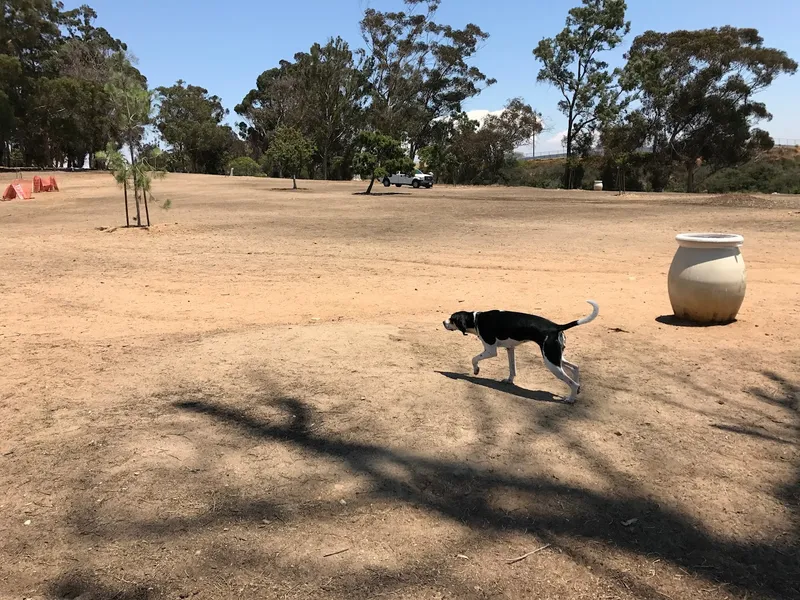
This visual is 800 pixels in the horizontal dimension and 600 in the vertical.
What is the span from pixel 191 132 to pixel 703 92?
45.7m

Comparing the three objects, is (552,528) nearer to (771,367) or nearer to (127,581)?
(127,581)

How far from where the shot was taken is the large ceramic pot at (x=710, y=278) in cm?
729

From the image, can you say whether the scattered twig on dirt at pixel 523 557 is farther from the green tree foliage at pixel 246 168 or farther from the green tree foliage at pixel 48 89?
the green tree foliage at pixel 246 168

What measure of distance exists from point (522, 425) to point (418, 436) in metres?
0.76

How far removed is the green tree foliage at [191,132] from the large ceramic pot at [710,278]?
60.6m

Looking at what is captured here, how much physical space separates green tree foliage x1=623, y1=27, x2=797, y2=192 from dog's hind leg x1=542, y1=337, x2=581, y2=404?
159 feet

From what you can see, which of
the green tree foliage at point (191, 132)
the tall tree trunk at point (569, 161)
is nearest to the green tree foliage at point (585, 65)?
the tall tree trunk at point (569, 161)

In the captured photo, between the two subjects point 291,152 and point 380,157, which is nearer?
point 380,157

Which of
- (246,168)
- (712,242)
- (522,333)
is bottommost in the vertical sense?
(522,333)

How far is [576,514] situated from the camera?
3307 mm

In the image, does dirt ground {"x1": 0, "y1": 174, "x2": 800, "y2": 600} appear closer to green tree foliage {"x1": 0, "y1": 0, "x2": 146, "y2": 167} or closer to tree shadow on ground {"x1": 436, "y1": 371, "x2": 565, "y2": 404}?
tree shadow on ground {"x1": 436, "y1": 371, "x2": 565, "y2": 404}

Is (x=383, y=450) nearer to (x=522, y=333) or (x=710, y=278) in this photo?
(x=522, y=333)

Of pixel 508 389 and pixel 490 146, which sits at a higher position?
pixel 490 146

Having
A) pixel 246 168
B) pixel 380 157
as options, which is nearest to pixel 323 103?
pixel 246 168
